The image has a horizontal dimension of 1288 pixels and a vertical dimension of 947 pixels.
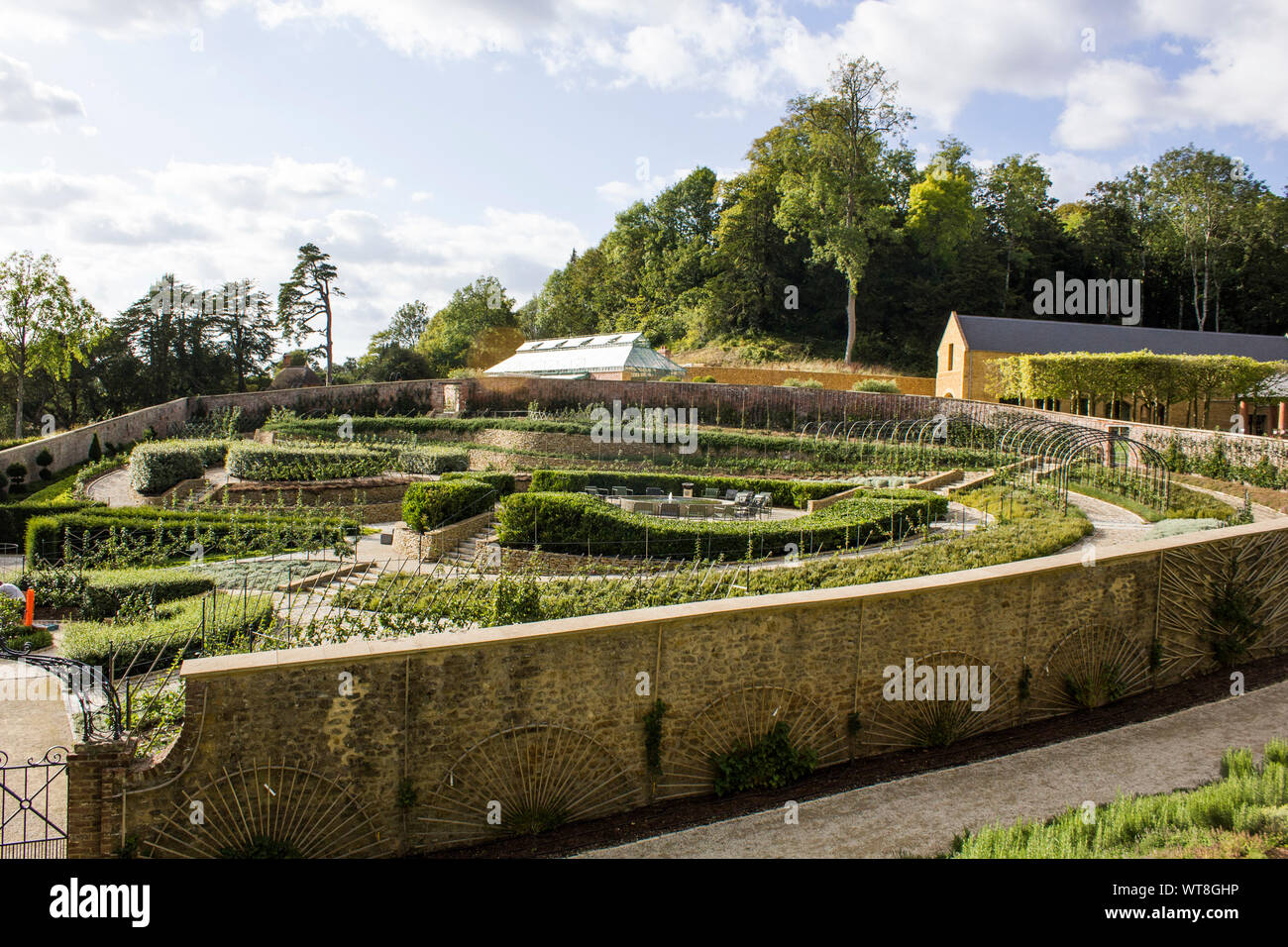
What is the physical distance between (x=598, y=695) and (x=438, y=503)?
10935mm

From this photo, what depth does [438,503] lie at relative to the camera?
707 inches

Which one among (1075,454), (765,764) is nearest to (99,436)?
(765,764)

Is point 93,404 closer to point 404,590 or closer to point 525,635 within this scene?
point 404,590

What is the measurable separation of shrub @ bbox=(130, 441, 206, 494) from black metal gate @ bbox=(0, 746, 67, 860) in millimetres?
15884

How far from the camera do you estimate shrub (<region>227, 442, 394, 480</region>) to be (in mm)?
22438

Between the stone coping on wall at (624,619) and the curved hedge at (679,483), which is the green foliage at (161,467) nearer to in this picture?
the curved hedge at (679,483)

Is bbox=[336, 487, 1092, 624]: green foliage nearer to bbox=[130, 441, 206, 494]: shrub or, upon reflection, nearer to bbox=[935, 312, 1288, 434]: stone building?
bbox=[130, 441, 206, 494]: shrub

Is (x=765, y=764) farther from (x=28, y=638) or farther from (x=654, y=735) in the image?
(x=28, y=638)

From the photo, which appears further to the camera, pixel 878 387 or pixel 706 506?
pixel 878 387

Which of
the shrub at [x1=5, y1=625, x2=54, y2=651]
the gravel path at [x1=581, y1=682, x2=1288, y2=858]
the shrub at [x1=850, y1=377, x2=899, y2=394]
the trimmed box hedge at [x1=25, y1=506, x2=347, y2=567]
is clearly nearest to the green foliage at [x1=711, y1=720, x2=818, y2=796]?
the gravel path at [x1=581, y1=682, x2=1288, y2=858]

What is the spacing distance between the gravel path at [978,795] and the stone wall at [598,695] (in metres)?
0.65

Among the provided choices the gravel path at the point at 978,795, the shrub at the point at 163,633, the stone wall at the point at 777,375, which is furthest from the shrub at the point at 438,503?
the stone wall at the point at 777,375

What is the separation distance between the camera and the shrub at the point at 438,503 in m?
17.9
